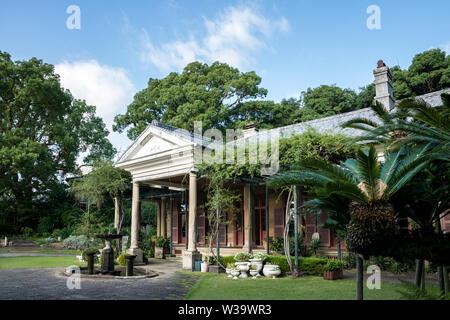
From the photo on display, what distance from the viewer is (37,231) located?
1099 inches

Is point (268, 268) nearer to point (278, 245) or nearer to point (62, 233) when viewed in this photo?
point (278, 245)

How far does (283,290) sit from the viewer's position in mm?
8750

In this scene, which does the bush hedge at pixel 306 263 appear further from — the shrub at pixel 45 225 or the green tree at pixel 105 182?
the shrub at pixel 45 225

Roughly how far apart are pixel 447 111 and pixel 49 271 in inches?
486

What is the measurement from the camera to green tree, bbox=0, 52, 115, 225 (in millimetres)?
25281

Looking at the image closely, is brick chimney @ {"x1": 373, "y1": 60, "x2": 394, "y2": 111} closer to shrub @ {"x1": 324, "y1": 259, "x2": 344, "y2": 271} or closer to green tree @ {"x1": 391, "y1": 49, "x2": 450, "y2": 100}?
shrub @ {"x1": 324, "y1": 259, "x2": 344, "y2": 271}

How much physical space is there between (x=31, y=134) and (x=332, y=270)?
25.6 m

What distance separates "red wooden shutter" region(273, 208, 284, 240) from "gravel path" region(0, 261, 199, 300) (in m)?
5.46

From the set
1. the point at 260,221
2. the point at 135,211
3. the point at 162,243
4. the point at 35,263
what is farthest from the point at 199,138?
the point at 35,263

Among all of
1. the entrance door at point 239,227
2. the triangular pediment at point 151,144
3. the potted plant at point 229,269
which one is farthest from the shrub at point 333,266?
the entrance door at point 239,227

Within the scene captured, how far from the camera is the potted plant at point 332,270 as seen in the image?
33.7ft

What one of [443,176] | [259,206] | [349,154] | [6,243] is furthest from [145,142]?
[6,243]

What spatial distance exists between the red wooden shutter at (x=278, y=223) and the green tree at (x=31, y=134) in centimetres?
1719

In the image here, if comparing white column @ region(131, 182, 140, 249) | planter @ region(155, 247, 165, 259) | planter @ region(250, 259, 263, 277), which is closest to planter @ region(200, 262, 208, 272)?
planter @ region(250, 259, 263, 277)
